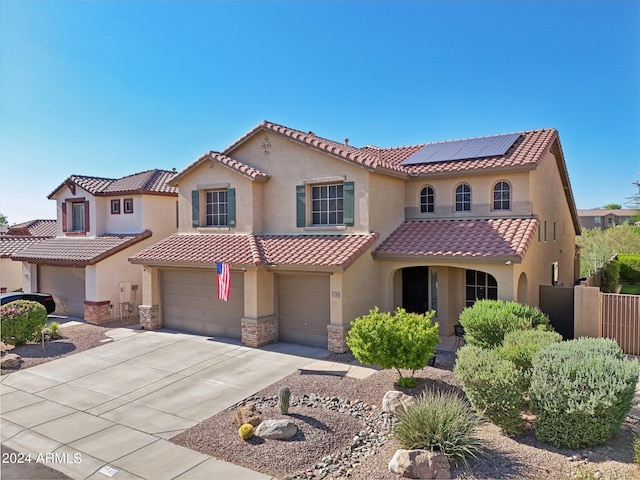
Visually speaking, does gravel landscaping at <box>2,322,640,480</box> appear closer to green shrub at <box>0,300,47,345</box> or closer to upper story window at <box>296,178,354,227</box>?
upper story window at <box>296,178,354,227</box>

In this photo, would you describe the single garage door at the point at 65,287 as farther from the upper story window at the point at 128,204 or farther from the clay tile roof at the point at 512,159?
the clay tile roof at the point at 512,159

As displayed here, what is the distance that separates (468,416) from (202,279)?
12.4 metres

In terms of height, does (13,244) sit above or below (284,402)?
above

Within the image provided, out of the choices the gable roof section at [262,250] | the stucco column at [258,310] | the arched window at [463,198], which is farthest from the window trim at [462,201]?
the stucco column at [258,310]

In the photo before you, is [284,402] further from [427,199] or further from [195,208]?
[195,208]

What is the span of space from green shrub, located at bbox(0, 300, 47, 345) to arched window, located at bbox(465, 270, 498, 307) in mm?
15439

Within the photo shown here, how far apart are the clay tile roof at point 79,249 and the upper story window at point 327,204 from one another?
953 centimetres

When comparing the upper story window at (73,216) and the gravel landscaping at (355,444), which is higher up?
the upper story window at (73,216)

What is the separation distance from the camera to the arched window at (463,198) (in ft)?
55.9

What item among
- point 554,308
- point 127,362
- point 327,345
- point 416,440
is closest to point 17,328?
point 127,362

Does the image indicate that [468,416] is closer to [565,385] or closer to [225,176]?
[565,385]

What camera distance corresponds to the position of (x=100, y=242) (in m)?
21.8

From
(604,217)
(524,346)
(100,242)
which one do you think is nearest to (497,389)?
(524,346)

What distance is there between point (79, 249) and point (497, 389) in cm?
2045
